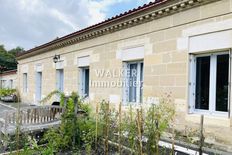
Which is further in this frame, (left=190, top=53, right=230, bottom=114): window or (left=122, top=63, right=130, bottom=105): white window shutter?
(left=122, top=63, right=130, bottom=105): white window shutter

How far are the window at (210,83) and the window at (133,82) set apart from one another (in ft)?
7.56

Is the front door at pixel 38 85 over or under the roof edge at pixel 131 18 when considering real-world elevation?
under

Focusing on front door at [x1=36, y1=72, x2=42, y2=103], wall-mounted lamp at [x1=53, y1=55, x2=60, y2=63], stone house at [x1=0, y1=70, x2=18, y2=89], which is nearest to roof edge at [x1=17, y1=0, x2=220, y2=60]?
wall-mounted lamp at [x1=53, y1=55, x2=60, y2=63]

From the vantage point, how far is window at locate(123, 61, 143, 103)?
30.1 feet

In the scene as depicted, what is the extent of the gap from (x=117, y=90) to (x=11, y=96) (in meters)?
15.0

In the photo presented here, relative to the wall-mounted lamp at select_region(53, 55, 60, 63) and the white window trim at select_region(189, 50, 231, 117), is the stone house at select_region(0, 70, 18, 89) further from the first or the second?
the white window trim at select_region(189, 50, 231, 117)

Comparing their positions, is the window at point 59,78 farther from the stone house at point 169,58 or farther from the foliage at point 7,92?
the foliage at point 7,92

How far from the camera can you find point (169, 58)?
301 inches

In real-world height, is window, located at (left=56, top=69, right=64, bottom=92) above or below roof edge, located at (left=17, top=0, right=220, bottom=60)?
below

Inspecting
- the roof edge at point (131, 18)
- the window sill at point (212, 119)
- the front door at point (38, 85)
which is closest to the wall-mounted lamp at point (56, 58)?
the roof edge at point (131, 18)

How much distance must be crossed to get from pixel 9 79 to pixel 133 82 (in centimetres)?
1958

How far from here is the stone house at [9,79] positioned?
24375 mm

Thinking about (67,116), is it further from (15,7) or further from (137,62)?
(15,7)

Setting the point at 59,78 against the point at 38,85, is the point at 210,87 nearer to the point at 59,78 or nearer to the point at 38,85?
the point at 59,78
